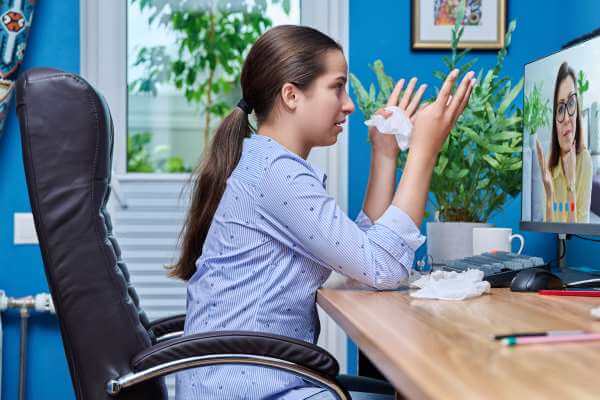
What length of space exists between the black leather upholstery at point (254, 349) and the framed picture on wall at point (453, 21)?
5.37ft

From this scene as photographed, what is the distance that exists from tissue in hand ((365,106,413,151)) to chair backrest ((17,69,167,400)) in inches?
23.7

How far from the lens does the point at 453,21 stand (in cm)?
256

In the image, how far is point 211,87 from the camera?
2.71 metres

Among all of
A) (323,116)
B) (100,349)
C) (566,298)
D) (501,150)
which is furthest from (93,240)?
(501,150)

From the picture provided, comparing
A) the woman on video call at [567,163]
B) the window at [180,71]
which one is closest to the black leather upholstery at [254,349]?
the woman on video call at [567,163]

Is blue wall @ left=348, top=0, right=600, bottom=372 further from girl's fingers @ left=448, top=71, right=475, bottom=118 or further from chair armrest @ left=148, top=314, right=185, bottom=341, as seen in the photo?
girl's fingers @ left=448, top=71, right=475, bottom=118

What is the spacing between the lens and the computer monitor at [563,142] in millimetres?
1532

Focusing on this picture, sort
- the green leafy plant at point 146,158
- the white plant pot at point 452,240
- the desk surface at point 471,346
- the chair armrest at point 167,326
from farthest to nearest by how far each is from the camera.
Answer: the green leafy plant at point 146,158
the white plant pot at point 452,240
the chair armrest at point 167,326
the desk surface at point 471,346

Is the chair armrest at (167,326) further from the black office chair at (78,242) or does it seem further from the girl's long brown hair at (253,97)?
the black office chair at (78,242)

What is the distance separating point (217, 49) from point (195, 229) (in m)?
1.26

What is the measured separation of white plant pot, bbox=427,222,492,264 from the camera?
1.94m

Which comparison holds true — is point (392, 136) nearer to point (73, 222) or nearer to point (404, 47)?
point (73, 222)

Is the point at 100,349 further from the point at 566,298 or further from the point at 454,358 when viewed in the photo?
the point at 566,298

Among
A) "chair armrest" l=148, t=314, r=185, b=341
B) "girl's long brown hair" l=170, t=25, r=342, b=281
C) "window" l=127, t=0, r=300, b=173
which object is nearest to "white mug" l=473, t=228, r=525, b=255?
"girl's long brown hair" l=170, t=25, r=342, b=281
